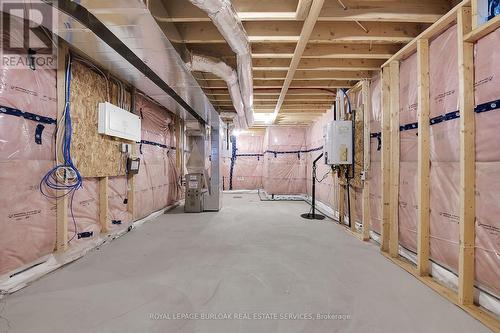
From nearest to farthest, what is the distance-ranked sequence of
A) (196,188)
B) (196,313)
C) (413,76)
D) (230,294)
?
(196,313)
(230,294)
(413,76)
(196,188)

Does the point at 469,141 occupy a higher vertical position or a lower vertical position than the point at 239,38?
lower

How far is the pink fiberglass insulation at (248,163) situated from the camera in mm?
9648

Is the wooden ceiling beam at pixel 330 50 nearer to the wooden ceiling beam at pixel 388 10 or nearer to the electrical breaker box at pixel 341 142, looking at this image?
the wooden ceiling beam at pixel 388 10

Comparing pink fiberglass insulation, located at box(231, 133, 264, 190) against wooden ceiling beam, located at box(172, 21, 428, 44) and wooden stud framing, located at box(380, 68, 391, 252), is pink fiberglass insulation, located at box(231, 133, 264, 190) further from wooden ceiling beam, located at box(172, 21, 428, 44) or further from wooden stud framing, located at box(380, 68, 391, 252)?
wooden ceiling beam, located at box(172, 21, 428, 44)

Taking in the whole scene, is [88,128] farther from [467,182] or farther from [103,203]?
[467,182]

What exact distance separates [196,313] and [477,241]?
83.4 inches

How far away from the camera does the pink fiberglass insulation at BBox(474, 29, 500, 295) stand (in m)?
1.60

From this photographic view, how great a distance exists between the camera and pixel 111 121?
3006 mm

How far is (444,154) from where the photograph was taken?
206 centimetres

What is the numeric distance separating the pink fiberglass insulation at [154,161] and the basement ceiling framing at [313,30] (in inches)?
60.4

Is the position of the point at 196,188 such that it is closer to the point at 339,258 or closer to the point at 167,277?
the point at 167,277

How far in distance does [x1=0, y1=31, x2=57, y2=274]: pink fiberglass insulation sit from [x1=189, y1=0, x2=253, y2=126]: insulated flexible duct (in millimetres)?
1735

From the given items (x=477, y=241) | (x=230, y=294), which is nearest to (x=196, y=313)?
(x=230, y=294)

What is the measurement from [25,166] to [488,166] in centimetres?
373
